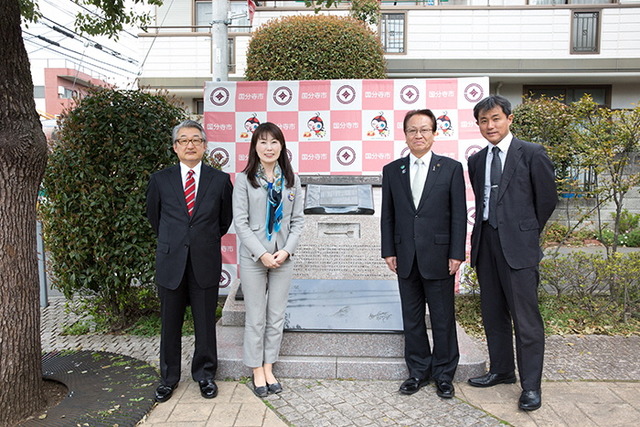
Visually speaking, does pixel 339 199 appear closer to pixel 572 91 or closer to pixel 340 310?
pixel 340 310

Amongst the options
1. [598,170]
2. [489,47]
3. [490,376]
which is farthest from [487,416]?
[489,47]

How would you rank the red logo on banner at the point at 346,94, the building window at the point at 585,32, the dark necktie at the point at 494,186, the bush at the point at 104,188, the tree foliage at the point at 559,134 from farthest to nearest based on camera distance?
the building window at the point at 585,32
the red logo on banner at the point at 346,94
the tree foliage at the point at 559,134
the bush at the point at 104,188
the dark necktie at the point at 494,186

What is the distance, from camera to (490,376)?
3.54m

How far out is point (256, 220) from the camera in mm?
3414

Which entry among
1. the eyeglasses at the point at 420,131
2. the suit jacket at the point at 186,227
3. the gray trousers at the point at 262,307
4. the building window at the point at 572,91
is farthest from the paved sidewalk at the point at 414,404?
the building window at the point at 572,91

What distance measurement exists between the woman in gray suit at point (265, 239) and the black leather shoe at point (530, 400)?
164 cm

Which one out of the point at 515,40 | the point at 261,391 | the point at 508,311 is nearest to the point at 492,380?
the point at 508,311

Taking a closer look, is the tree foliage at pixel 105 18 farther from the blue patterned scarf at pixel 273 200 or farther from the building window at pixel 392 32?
the building window at pixel 392 32

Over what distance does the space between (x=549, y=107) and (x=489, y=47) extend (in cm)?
584

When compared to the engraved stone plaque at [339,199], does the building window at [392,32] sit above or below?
above

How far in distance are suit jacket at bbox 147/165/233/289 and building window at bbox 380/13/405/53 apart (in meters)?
9.40

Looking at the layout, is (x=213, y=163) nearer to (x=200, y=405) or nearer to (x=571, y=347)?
(x=200, y=405)

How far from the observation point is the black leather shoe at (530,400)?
3.17 m

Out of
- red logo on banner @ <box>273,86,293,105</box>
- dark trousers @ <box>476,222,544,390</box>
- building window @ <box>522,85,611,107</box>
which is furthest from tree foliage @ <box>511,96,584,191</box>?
building window @ <box>522,85,611,107</box>
